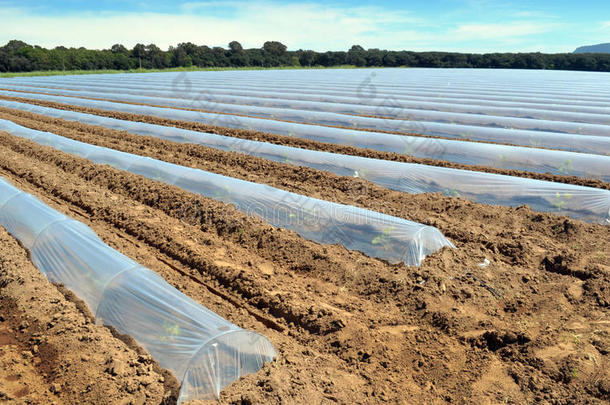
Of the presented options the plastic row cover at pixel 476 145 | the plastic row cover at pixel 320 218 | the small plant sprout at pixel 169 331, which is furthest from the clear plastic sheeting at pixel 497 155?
the small plant sprout at pixel 169 331

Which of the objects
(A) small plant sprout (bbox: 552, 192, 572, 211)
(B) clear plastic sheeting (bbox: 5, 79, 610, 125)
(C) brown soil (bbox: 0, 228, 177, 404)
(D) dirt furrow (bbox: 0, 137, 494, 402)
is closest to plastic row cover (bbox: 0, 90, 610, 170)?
(A) small plant sprout (bbox: 552, 192, 572, 211)

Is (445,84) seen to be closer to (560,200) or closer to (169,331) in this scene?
(560,200)

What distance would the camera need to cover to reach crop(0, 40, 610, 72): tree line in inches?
1811

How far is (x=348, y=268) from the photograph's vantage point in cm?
468

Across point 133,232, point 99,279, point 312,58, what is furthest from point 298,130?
point 312,58

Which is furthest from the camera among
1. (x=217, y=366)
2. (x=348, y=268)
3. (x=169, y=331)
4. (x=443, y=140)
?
(x=443, y=140)

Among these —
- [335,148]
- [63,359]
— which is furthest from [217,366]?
[335,148]

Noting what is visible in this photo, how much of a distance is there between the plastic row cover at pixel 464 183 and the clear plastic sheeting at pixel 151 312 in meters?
4.52

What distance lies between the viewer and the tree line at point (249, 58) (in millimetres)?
46000

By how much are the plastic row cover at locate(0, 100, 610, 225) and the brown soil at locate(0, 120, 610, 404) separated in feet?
1.20

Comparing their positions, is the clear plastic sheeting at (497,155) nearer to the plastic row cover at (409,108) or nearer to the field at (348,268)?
the field at (348,268)

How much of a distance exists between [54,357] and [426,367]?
3.04 meters

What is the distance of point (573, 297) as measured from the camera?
13.9 ft

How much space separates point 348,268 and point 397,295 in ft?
2.18
